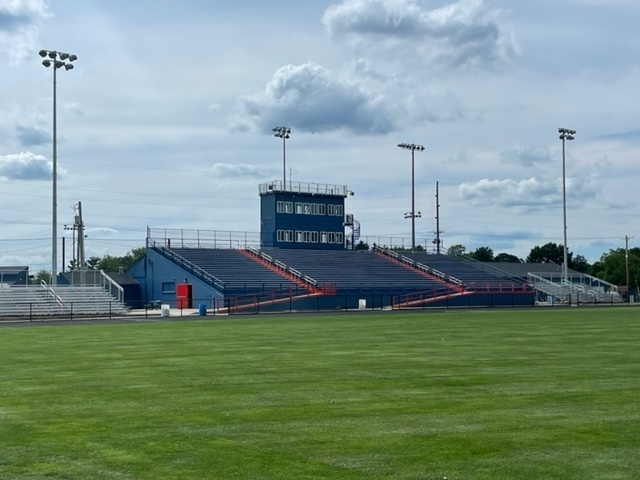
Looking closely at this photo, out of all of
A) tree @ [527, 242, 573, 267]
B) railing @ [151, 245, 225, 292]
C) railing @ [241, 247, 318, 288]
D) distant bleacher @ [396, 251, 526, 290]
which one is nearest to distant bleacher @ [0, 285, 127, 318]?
railing @ [151, 245, 225, 292]

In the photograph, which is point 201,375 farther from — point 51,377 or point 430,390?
point 430,390

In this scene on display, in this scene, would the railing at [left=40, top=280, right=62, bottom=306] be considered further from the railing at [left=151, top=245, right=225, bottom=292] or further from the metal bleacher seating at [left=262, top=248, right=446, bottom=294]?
the metal bleacher seating at [left=262, top=248, right=446, bottom=294]

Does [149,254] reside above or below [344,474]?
above

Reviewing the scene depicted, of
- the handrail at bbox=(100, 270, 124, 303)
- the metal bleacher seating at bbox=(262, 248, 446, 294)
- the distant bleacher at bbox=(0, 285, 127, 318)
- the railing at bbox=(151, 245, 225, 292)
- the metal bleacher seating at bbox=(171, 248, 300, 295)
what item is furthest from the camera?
the metal bleacher seating at bbox=(262, 248, 446, 294)

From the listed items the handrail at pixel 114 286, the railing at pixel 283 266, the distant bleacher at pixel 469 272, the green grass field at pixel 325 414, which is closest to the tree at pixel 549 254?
the distant bleacher at pixel 469 272

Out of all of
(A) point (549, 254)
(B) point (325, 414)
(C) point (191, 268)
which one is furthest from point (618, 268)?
(B) point (325, 414)

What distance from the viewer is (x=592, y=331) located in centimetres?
3166

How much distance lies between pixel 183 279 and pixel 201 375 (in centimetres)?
5476

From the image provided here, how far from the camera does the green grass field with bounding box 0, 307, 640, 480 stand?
8.97 meters

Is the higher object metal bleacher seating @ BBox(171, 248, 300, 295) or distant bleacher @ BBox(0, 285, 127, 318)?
metal bleacher seating @ BBox(171, 248, 300, 295)

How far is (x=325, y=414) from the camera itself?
12102mm

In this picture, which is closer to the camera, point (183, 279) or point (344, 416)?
point (344, 416)

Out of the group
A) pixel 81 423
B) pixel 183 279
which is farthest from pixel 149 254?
pixel 81 423

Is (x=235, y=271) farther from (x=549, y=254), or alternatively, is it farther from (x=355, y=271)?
(x=549, y=254)
